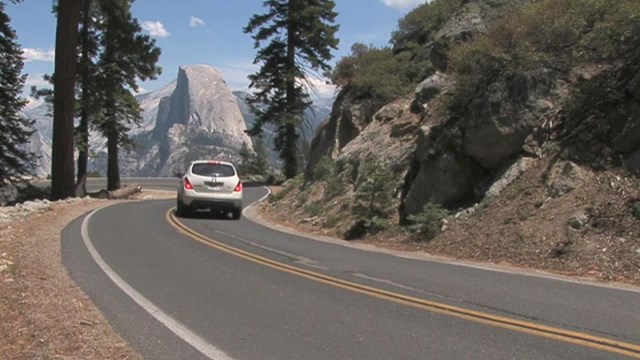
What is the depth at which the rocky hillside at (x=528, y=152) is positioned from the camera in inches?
Result: 468

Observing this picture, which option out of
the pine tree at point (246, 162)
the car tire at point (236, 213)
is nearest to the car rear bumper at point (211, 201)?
the car tire at point (236, 213)

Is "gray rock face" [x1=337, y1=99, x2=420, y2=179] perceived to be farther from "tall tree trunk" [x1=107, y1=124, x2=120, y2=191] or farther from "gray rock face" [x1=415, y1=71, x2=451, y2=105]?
"tall tree trunk" [x1=107, y1=124, x2=120, y2=191]

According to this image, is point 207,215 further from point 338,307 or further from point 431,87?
point 338,307

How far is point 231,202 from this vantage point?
20078 millimetres

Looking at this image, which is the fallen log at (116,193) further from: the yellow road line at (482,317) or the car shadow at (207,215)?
the yellow road line at (482,317)

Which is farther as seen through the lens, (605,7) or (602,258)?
(605,7)

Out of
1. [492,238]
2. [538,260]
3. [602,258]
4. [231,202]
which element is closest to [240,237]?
[231,202]

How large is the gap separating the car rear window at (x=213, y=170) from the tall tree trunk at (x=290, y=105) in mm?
21902

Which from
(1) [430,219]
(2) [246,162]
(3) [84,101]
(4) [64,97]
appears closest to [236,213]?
(1) [430,219]

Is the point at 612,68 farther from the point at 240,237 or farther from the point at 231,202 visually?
the point at 231,202

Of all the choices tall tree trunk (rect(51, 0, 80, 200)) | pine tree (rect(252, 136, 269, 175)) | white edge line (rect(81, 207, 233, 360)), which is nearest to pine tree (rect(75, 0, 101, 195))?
tall tree trunk (rect(51, 0, 80, 200))

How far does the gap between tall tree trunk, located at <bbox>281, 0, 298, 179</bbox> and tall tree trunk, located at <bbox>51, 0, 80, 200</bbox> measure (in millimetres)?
17604

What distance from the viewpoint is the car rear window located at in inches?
792

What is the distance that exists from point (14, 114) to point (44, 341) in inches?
1141
